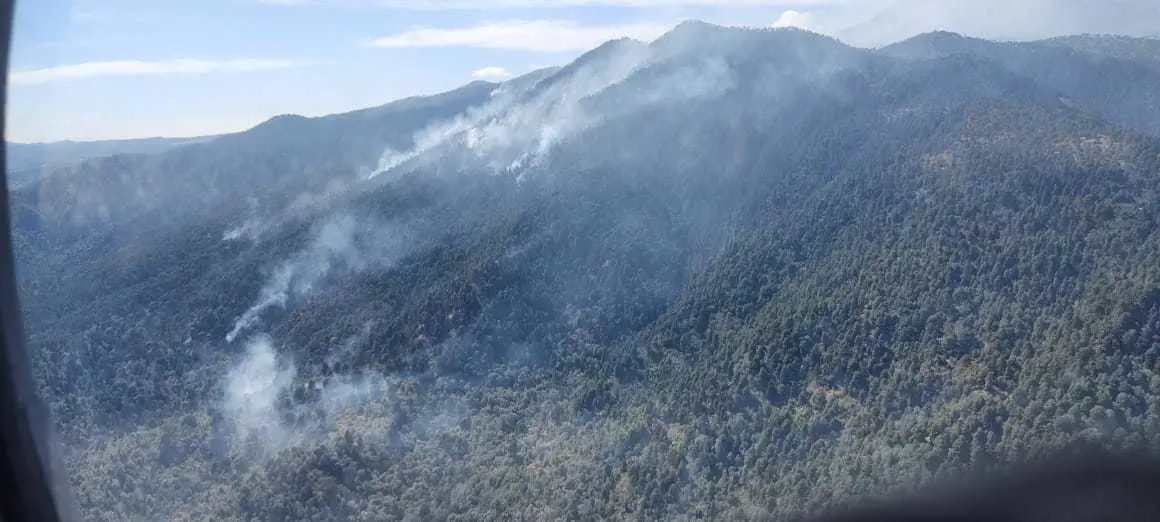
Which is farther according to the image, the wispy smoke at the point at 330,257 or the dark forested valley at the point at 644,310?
the wispy smoke at the point at 330,257

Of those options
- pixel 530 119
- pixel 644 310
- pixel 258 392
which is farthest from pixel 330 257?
pixel 530 119

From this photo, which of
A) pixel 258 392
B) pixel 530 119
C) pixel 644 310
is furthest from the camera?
pixel 530 119

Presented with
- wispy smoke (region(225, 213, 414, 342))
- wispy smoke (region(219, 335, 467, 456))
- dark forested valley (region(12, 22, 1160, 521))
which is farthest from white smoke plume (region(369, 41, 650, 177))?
wispy smoke (region(219, 335, 467, 456))

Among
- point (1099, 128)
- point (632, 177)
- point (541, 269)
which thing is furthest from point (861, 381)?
point (632, 177)

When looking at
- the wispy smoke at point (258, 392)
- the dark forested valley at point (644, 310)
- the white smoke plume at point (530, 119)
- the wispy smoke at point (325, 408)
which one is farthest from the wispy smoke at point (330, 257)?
the white smoke plume at point (530, 119)

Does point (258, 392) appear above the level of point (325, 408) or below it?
above

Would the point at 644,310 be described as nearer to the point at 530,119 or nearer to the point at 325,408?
the point at 325,408

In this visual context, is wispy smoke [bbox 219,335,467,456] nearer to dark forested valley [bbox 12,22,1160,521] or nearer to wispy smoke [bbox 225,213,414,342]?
dark forested valley [bbox 12,22,1160,521]

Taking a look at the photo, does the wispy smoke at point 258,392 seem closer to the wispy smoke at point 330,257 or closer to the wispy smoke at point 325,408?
the wispy smoke at point 325,408

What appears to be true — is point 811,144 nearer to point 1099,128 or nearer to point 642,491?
point 1099,128

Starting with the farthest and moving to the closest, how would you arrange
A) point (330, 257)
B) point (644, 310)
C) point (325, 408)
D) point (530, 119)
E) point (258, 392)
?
1. point (530, 119)
2. point (330, 257)
3. point (644, 310)
4. point (258, 392)
5. point (325, 408)
